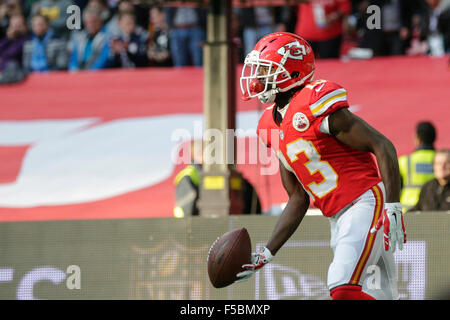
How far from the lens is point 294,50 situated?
15.6 feet

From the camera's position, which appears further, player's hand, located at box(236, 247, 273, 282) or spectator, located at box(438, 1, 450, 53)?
spectator, located at box(438, 1, 450, 53)

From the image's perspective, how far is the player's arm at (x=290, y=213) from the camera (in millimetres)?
4887

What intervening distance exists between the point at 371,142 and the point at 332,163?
0.33 m

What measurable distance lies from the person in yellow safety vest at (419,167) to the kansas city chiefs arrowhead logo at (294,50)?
322 centimetres

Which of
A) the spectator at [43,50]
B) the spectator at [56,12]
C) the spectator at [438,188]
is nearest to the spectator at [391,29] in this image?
the spectator at [56,12]

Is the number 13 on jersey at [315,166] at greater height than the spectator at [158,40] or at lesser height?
lesser

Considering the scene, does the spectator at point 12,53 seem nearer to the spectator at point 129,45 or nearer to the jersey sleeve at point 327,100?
the spectator at point 129,45

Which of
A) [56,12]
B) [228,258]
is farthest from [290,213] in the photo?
[56,12]

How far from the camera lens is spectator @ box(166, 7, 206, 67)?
11.8 metres

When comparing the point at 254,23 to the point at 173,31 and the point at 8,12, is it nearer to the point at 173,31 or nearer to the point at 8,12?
the point at 173,31

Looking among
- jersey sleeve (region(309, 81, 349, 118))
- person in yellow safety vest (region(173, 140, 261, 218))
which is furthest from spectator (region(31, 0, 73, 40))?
jersey sleeve (region(309, 81, 349, 118))

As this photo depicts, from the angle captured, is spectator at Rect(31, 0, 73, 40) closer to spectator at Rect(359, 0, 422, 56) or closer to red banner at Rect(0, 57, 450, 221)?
red banner at Rect(0, 57, 450, 221)

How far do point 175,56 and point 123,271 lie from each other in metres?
6.15
